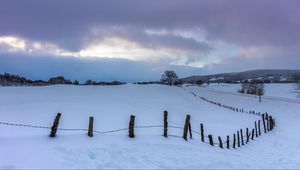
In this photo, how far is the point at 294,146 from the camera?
28875 mm

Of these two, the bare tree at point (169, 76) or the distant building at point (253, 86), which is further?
the bare tree at point (169, 76)

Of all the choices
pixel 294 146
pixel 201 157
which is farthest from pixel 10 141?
pixel 294 146

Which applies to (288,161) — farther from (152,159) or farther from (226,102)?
(226,102)

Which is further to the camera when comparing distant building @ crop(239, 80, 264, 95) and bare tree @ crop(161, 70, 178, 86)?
bare tree @ crop(161, 70, 178, 86)

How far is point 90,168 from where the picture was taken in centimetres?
1368

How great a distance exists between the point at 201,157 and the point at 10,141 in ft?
27.9

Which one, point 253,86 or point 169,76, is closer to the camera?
point 253,86

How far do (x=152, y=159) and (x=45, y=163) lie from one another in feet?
14.9

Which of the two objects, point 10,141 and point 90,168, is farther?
point 10,141

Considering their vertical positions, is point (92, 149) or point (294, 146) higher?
point (92, 149)

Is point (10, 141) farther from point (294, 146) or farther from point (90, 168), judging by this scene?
point (294, 146)

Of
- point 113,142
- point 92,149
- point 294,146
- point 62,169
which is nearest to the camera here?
point 62,169

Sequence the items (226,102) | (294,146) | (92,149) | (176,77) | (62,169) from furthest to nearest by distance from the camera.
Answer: (176,77) < (226,102) < (294,146) < (92,149) < (62,169)

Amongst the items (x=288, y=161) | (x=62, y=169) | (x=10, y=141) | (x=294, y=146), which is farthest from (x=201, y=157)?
(x=294, y=146)
